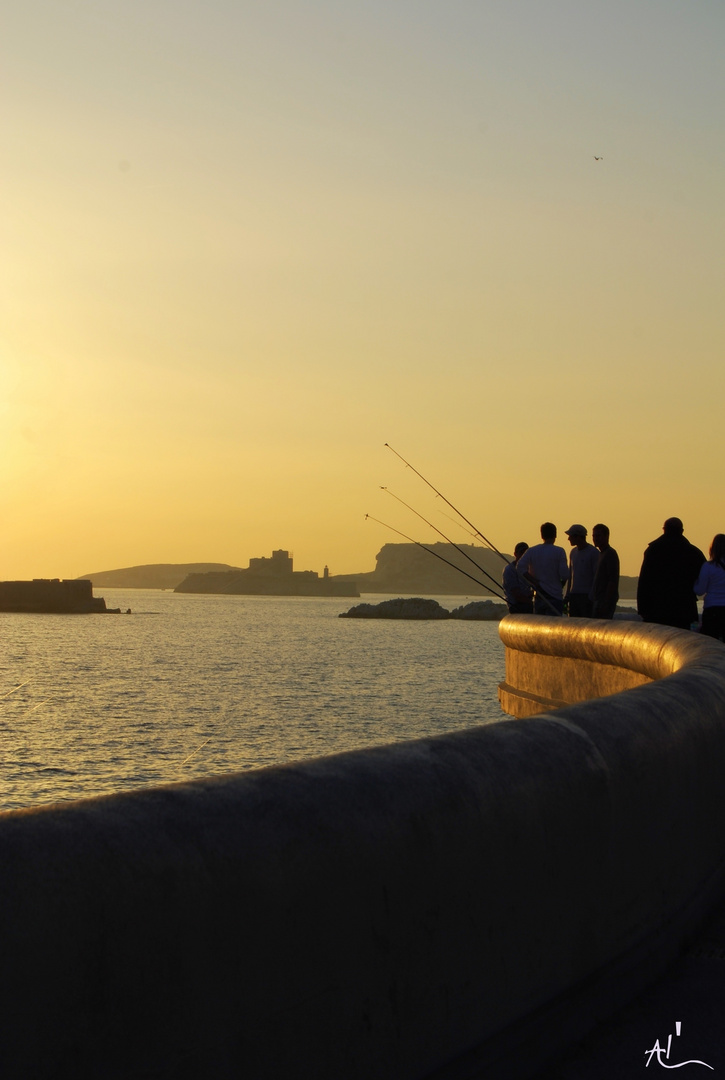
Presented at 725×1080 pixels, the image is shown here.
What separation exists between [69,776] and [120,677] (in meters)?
32.9

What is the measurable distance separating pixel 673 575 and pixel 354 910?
6716 millimetres

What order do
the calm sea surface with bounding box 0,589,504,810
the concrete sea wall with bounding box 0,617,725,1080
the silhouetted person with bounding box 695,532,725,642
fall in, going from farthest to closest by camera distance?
the calm sea surface with bounding box 0,589,504,810 → the silhouetted person with bounding box 695,532,725,642 → the concrete sea wall with bounding box 0,617,725,1080

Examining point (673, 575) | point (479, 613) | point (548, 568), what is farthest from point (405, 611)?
point (673, 575)

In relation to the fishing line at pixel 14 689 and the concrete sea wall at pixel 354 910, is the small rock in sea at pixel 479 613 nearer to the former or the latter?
the fishing line at pixel 14 689

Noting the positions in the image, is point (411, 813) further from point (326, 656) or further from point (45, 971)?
point (326, 656)

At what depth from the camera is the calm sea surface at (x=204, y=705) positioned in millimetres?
27516

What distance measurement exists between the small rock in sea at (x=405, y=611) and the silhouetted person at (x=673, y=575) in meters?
160

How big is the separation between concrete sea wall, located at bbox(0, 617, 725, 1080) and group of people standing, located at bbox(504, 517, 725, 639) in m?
5.56

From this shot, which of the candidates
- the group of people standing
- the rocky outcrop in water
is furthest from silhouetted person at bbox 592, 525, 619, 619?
the rocky outcrop in water

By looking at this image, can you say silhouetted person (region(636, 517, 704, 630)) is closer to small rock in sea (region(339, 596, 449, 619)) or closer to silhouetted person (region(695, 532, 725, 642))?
silhouetted person (region(695, 532, 725, 642))

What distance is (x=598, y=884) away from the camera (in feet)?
7.33

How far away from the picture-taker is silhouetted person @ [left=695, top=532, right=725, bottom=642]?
8078 mm
